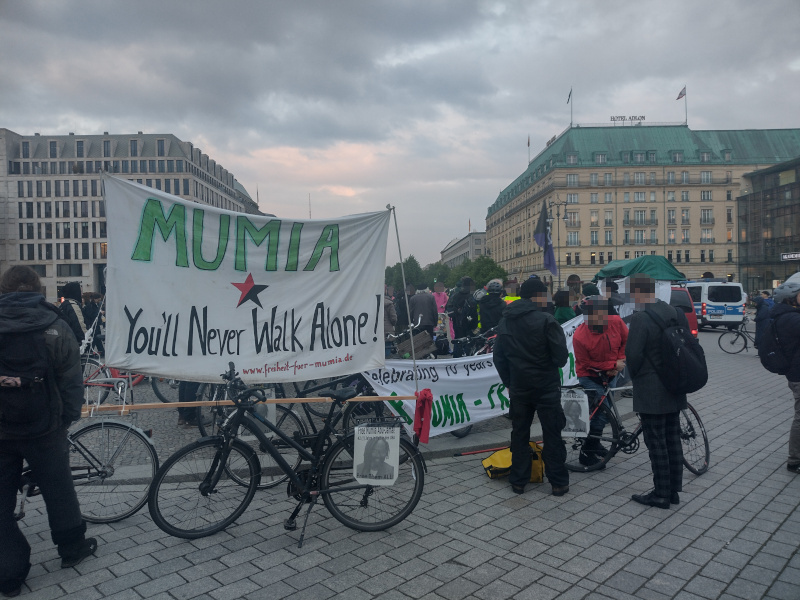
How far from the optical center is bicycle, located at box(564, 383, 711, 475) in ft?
18.9

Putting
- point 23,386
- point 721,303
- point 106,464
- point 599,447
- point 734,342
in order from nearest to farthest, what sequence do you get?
point 23,386 < point 106,464 < point 599,447 < point 734,342 < point 721,303

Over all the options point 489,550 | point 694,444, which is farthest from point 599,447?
point 489,550

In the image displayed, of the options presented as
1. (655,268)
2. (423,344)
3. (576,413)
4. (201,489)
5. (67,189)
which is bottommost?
(201,489)

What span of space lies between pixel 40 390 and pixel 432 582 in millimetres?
2758

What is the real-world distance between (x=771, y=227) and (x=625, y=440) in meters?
77.2

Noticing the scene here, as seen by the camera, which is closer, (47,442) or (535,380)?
(47,442)

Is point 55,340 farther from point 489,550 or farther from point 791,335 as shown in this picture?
point 791,335

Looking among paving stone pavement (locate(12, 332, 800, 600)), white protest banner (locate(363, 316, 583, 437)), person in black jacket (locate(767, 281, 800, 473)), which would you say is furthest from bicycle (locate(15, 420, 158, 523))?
person in black jacket (locate(767, 281, 800, 473))

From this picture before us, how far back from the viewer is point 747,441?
22.7ft

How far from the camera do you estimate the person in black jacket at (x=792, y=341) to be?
5668 mm

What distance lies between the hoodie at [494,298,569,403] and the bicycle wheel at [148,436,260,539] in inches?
95.7

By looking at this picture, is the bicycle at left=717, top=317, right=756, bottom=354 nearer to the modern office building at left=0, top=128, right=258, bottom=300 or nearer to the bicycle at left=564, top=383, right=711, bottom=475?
the bicycle at left=564, top=383, right=711, bottom=475

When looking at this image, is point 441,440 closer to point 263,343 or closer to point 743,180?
point 263,343

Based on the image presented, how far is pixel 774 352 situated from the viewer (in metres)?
5.81
